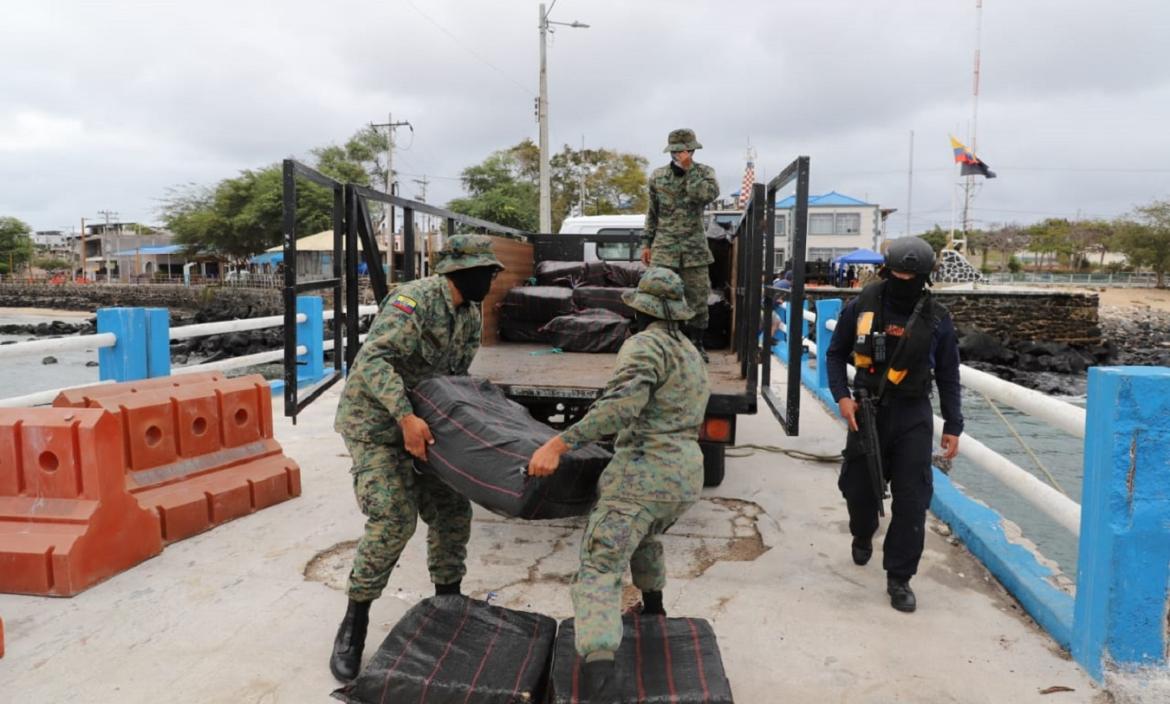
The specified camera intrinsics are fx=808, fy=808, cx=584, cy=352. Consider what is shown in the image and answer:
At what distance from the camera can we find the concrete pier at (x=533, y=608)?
2.90 m

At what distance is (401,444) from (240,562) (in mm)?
1528

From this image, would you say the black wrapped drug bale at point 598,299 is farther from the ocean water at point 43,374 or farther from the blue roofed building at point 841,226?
the blue roofed building at point 841,226

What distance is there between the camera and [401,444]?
3123mm

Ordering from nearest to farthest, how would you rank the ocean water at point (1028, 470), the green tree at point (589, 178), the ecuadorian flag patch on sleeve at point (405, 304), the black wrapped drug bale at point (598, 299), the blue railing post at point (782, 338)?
1. the ecuadorian flag patch on sleeve at point (405, 304)
2. the ocean water at point (1028, 470)
3. the black wrapped drug bale at point (598, 299)
4. the blue railing post at point (782, 338)
5. the green tree at point (589, 178)

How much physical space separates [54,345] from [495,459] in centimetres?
405

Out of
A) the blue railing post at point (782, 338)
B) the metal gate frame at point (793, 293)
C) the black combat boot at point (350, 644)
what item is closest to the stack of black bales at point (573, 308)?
the metal gate frame at point (793, 293)

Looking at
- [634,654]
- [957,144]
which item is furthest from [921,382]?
[957,144]

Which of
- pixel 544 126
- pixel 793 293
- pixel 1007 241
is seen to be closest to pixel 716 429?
pixel 793 293

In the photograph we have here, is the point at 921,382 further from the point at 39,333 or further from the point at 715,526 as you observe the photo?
the point at 39,333

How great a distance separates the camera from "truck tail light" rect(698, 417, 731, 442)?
14.2 ft

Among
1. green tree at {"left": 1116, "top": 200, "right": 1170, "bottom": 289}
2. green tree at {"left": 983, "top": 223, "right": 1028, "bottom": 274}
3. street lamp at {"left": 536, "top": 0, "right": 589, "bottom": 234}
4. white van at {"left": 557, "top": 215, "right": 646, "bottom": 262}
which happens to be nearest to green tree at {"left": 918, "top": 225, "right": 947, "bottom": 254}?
green tree at {"left": 983, "top": 223, "right": 1028, "bottom": 274}

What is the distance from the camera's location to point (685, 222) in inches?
218

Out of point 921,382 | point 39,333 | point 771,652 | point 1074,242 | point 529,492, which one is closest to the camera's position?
point 529,492

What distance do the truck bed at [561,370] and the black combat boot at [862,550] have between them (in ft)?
3.14
